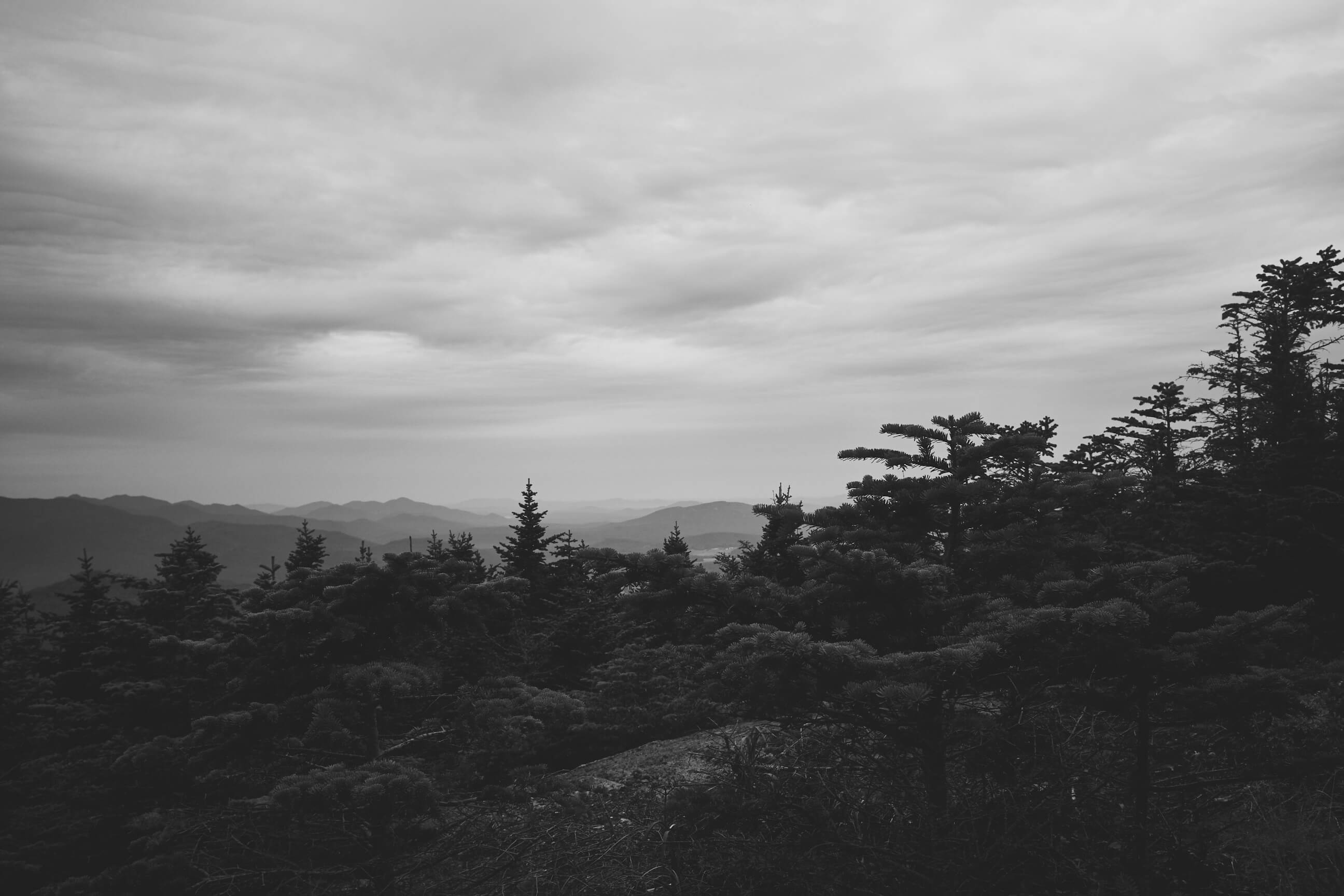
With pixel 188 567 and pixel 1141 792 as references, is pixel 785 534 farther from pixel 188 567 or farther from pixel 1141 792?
pixel 188 567

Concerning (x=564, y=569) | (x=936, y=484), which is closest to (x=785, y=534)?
(x=936, y=484)

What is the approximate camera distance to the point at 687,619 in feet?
17.6

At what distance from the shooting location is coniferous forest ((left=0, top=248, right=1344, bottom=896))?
3.98m

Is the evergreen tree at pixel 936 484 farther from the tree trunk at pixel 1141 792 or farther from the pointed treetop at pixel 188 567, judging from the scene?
the pointed treetop at pixel 188 567

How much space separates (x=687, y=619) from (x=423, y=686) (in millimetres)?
2383

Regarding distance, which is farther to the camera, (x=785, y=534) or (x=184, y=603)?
(x=184, y=603)

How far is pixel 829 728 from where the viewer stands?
597cm

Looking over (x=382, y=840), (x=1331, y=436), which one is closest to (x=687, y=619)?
(x=382, y=840)

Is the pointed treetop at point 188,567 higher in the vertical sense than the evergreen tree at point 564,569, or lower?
higher

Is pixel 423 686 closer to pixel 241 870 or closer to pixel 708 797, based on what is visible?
pixel 241 870

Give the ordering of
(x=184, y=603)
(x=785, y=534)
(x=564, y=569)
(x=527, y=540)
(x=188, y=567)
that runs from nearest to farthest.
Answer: (x=785, y=534), (x=184, y=603), (x=188, y=567), (x=564, y=569), (x=527, y=540)

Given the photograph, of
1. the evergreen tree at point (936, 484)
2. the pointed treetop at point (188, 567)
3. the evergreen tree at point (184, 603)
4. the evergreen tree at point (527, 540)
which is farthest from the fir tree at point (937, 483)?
the evergreen tree at point (527, 540)

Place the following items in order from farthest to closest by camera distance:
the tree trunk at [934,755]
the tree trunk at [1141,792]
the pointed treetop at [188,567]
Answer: the pointed treetop at [188,567], the tree trunk at [934,755], the tree trunk at [1141,792]

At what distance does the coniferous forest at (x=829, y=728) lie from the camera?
3979 mm
